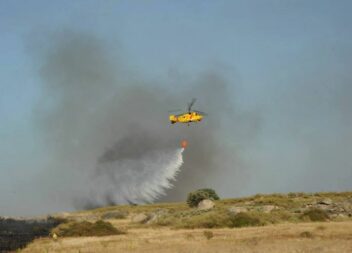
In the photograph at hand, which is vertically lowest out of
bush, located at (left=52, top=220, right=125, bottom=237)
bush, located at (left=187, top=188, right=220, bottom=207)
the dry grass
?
the dry grass

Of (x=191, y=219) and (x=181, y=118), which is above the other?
(x=181, y=118)

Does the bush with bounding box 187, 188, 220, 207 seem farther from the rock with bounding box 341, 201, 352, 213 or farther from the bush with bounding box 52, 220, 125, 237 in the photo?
the bush with bounding box 52, 220, 125, 237

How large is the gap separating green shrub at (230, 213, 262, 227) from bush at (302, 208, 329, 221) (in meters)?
5.70

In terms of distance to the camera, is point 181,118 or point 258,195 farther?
point 258,195

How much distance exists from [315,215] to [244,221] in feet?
25.3

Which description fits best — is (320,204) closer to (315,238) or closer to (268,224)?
(268,224)

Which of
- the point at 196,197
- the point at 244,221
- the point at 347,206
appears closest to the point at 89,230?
the point at 244,221

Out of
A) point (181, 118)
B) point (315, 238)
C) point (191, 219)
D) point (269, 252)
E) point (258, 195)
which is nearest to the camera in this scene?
point (269, 252)

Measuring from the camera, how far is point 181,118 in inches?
2854

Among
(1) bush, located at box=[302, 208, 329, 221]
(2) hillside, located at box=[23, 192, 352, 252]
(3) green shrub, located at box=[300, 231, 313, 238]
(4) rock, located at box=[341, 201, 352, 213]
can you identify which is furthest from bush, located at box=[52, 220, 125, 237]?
(4) rock, located at box=[341, 201, 352, 213]

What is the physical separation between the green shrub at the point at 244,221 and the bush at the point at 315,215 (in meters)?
5.70

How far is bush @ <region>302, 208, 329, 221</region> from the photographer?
52.0 m

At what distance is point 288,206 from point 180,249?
3821cm

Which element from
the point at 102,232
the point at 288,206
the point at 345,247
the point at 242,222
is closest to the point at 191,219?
the point at 242,222
